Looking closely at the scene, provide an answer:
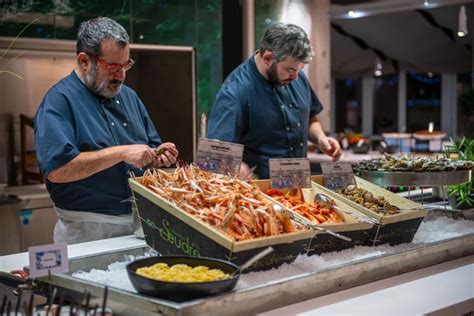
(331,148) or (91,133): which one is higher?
(91,133)

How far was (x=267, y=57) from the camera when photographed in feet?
12.2

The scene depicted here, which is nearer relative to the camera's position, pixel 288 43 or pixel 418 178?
pixel 418 178

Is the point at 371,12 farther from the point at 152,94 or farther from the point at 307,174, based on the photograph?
the point at 307,174

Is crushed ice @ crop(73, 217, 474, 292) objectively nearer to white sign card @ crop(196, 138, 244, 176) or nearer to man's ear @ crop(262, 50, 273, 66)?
white sign card @ crop(196, 138, 244, 176)

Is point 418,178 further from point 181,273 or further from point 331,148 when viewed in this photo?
point 181,273

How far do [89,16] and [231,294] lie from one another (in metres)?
4.27

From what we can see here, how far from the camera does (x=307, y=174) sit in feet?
9.32

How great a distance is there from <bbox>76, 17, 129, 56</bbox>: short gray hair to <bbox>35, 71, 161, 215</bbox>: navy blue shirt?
172mm

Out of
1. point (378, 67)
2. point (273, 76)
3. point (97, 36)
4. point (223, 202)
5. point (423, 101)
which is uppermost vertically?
point (378, 67)

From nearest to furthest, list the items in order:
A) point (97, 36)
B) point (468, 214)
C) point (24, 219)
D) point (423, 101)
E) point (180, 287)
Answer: point (180, 287) → point (97, 36) → point (468, 214) → point (24, 219) → point (423, 101)

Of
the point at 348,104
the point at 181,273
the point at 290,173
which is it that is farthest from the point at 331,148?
the point at 348,104

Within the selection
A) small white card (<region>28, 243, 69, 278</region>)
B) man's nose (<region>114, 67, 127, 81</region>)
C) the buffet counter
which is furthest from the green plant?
small white card (<region>28, 243, 69, 278</region>)

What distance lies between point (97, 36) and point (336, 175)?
1.15m

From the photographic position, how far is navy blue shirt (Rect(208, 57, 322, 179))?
12.3ft
